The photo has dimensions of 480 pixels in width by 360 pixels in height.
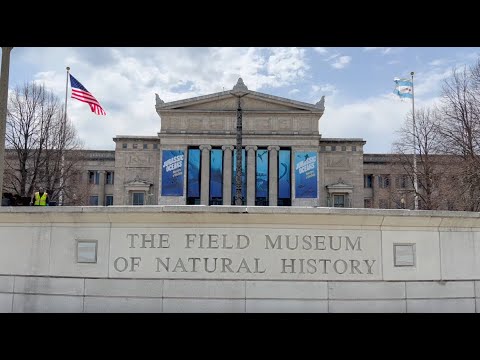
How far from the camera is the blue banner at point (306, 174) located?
65312 mm

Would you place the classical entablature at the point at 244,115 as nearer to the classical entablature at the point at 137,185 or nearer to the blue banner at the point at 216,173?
the blue banner at the point at 216,173

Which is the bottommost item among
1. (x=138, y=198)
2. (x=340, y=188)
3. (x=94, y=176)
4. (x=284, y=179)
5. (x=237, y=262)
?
(x=237, y=262)

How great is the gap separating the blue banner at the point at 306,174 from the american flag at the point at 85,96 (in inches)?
1457

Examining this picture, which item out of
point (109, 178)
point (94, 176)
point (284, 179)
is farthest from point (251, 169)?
point (94, 176)

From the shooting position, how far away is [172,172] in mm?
65562

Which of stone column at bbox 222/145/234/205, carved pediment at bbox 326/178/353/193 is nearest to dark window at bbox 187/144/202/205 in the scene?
stone column at bbox 222/145/234/205

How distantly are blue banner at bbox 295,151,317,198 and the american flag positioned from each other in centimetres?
3701

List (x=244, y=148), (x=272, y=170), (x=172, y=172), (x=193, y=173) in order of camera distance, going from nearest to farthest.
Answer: (x=172, y=172) → (x=193, y=173) → (x=272, y=170) → (x=244, y=148)

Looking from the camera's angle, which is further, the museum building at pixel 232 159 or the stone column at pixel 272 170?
the stone column at pixel 272 170

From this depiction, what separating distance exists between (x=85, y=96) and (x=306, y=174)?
38726 mm

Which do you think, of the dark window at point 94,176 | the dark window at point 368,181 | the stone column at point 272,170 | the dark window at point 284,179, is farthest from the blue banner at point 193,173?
the dark window at point 368,181

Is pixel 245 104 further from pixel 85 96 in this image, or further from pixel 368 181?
pixel 85 96
